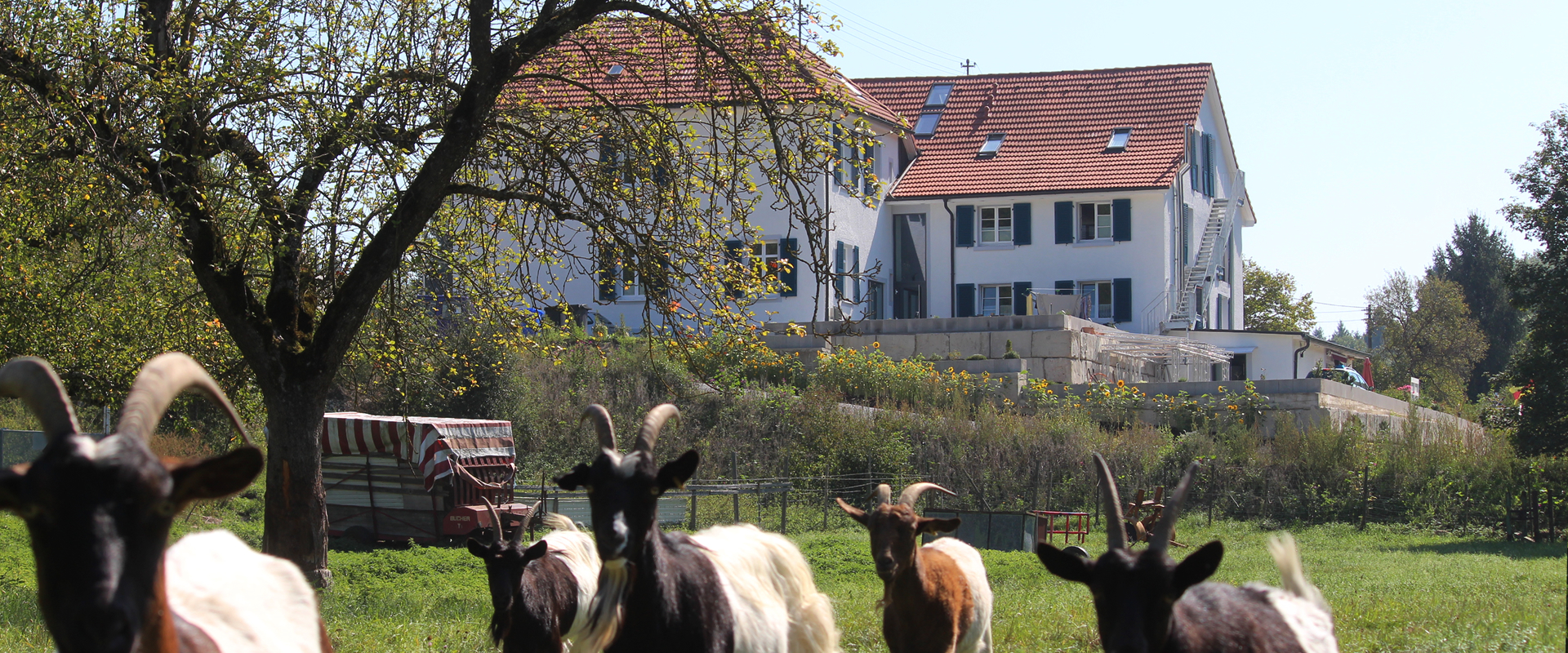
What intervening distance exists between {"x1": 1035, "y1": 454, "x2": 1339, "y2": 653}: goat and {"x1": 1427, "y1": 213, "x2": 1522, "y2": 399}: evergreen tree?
250 ft

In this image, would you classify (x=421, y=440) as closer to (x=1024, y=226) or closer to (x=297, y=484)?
(x=297, y=484)

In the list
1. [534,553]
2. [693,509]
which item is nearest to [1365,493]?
[693,509]

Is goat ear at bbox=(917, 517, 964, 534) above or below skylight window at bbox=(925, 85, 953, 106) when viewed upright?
below

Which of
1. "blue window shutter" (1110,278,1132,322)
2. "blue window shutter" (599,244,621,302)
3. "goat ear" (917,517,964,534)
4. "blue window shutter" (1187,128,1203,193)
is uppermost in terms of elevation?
"blue window shutter" (1187,128,1203,193)

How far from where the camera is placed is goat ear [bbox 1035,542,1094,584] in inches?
186

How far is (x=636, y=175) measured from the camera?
12484 mm

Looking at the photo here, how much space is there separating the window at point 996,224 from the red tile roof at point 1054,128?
786mm

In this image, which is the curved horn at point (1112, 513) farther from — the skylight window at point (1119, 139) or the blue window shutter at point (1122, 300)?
the skylight window at point (1119, 139)

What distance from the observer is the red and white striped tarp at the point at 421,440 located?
61.7 feet

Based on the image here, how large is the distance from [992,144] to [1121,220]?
506 centimetres

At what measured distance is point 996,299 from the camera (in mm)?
38031

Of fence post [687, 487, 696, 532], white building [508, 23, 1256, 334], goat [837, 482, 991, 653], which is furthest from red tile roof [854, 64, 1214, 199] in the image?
goat [837, 482, 991, 653]

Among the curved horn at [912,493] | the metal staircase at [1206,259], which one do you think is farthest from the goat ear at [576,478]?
the metal staircase at [1206,259]

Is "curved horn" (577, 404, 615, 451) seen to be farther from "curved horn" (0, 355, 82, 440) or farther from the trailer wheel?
the trailer wheel
